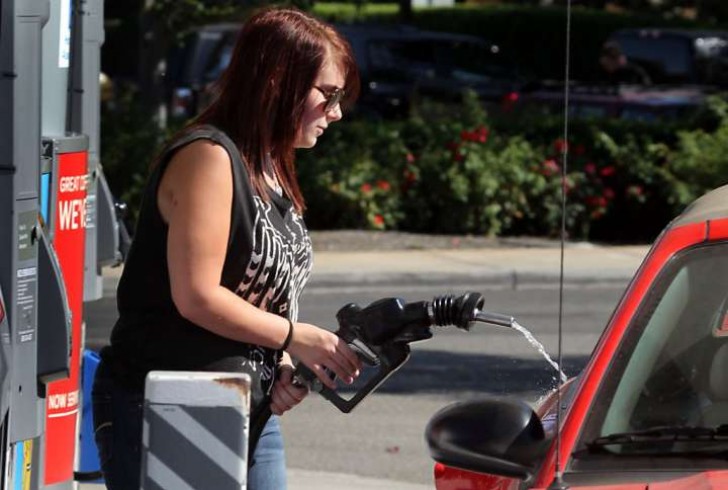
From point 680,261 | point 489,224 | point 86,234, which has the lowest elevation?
point 489,224

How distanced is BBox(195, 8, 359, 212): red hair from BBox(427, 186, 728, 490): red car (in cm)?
79

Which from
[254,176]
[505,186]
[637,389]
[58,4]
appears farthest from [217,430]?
[505,186]

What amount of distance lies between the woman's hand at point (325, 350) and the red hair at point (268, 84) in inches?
13.5

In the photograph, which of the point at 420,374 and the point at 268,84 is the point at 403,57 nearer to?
the point at 420,374

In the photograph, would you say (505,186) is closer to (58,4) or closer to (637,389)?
(58,4)

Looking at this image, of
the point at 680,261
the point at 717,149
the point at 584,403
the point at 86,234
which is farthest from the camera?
the point at 717,149

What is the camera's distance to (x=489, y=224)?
1562 centimetres

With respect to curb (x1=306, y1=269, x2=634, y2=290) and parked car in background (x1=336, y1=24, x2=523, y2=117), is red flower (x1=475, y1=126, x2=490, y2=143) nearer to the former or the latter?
curb (x1=306, y1=269, x2=634, y2=290)

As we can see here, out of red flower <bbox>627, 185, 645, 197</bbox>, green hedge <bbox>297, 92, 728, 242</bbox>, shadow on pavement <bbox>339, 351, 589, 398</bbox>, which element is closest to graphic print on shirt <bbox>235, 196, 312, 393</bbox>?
shadow on pavement <bbox>339, 351, 589, 398</bbox>

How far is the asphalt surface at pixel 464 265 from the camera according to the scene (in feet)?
44.3

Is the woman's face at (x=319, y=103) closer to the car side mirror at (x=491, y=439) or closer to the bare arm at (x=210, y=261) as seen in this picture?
the bare arm at (x=210, y=261)

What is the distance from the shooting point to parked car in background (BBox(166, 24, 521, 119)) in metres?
20.9

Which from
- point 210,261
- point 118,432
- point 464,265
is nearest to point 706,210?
point 210,261

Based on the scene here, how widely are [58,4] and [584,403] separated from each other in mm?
2808
